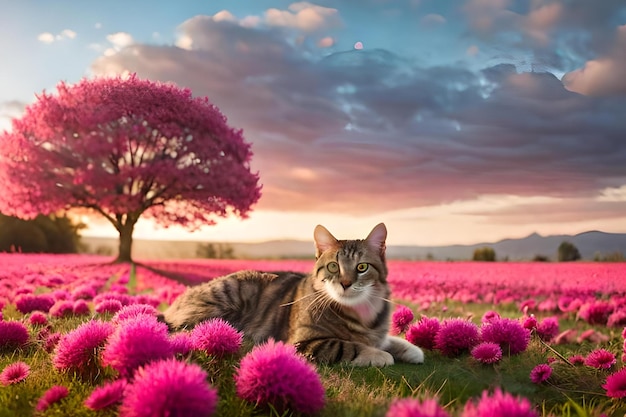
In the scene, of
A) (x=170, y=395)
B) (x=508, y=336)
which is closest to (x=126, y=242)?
(x=508, y=336)

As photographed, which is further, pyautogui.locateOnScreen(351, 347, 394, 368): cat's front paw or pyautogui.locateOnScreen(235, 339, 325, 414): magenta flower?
pyautogui.locateOnScreen(351, 347, 394, 368): cat's front paw

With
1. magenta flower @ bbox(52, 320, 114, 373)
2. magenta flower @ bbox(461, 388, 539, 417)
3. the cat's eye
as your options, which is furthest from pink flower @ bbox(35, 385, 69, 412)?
the cat's eye

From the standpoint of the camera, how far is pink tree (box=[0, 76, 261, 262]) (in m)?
11.0

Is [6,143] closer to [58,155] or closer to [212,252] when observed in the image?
[58,155]

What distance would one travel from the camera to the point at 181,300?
502cm

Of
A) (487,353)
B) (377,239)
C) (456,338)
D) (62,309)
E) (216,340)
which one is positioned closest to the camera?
(216,340)

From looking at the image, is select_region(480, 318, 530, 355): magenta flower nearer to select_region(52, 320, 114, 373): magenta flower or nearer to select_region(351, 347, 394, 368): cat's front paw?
select_region(351, 347, 394, 368): cat's front paw

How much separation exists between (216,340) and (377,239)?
7.22 feet

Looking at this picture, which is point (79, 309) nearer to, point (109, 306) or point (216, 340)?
point (109, 306)

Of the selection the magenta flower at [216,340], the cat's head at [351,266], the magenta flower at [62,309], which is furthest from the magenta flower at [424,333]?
the magenta flower at [62,309]

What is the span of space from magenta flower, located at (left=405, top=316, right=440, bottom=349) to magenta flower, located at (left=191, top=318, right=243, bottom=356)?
201 centimetres

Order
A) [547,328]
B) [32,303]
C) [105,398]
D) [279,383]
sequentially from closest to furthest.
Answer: [105,398], [279,383], [547,328], [32,303]

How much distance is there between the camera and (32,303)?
5.24m

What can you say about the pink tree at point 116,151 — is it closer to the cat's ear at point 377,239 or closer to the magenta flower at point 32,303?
the magenta flower at point 32,303
